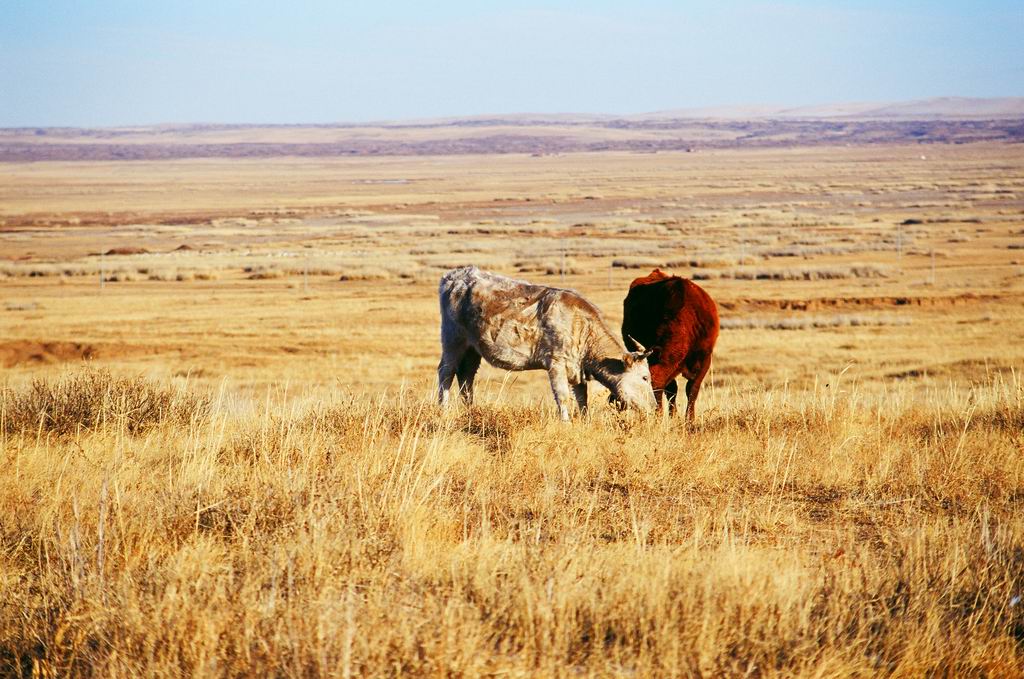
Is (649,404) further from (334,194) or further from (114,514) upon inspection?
(334,194)

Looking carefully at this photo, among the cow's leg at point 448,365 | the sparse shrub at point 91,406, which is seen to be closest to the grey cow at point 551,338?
the cow's leg at point 448,365

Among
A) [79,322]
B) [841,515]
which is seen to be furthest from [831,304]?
[841,515]

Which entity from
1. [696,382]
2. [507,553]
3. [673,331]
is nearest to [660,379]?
[673,331]

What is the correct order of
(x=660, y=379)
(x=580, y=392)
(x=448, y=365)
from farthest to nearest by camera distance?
(x=448, y=365)
(x=660, y=379)
(x=580, y=392)

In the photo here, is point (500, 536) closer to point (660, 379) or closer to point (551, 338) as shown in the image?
point (551, 338)

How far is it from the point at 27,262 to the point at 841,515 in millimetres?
Answer: 50764

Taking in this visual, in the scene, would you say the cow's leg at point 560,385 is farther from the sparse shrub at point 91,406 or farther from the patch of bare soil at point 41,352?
the patch of bare soil at point 41,352

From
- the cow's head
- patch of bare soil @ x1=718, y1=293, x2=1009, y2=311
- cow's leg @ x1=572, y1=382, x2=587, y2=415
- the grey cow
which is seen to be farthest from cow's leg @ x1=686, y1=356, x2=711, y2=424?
patch of bare soil @ x1=718, y1=293, x2=1009, y2=311

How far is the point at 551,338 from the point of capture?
31.1 feet

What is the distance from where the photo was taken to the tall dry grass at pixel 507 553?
161 inches

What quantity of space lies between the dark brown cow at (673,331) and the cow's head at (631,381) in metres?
0.39

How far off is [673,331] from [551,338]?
1287 millimetres

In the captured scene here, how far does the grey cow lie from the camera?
368 inches

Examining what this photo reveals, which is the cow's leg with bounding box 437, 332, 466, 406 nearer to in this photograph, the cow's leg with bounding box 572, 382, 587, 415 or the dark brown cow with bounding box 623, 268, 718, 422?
the cow's leg with bounding box 572, 382, 587, 415
